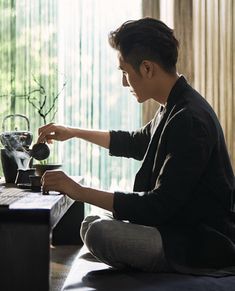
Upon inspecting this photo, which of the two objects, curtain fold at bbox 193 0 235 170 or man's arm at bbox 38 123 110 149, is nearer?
man's arm at bbox 38 123 110 149

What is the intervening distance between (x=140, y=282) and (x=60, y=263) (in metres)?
1.28

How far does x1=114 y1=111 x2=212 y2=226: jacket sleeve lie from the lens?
5.70ft

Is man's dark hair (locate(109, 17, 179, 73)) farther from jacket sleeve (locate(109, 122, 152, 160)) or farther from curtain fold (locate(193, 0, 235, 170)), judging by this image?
curtain fold (locate(193, 0, 235, 170))

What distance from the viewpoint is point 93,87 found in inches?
160

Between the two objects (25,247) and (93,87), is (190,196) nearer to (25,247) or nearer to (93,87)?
(25,247)

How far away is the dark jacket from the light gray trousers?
1.1 inches

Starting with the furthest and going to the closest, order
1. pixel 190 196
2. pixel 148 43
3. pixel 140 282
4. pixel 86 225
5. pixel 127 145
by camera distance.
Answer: pixel 127 145
pixel 86 225
pixel 148 43
pixel 190 196
pixel 140 282

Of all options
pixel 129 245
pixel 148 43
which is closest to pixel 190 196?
pixel 129 245

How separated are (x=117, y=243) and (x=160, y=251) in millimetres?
134

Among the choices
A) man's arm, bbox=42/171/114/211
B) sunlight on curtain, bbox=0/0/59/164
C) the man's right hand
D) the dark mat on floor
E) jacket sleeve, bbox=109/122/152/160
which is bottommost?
the dark mat on floor

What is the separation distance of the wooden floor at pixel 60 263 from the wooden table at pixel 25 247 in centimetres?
63

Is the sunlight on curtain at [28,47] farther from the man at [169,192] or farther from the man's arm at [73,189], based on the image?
the man's arm at [73,189]

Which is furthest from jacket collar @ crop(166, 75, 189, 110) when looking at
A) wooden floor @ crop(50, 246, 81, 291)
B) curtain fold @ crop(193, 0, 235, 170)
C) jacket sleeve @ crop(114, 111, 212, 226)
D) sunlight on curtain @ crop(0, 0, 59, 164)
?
sunlight on curtain @ crop(0, 0, 59, 164)

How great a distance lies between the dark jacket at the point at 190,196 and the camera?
1748 millimetres
